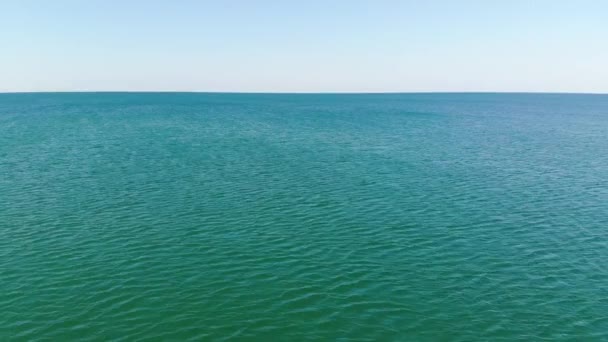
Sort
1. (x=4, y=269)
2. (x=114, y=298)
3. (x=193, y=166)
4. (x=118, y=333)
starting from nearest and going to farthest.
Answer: (x=118, y=333) → (x=114, y=298) → (x=4, y=269) → (x=193, y=166)

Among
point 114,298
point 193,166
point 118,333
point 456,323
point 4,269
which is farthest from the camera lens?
point 193,166

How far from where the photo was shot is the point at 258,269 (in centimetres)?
3509

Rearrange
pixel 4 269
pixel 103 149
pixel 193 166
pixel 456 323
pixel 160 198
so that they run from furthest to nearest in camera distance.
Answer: pixel 103 149 < pixel 193 166 < pixel 160 198 < pixel 4 269 < pixel 456 323

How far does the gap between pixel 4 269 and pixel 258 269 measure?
70.1 feet

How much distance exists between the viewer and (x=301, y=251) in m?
38.8

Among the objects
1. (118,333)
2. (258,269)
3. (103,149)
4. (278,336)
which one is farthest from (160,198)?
(103,149)

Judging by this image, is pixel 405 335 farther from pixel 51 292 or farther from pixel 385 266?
pixel 51 292

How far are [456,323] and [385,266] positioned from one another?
9.06 m

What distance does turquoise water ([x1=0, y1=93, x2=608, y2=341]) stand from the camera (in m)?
27.7

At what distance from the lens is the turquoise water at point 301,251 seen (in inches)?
1090

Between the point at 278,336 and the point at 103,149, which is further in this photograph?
the point at 103,149

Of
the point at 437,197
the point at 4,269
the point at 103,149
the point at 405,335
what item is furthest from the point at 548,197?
the point at 103,149

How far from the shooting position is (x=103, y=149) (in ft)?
311

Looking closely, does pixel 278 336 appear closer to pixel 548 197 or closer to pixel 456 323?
pixel 456 323
